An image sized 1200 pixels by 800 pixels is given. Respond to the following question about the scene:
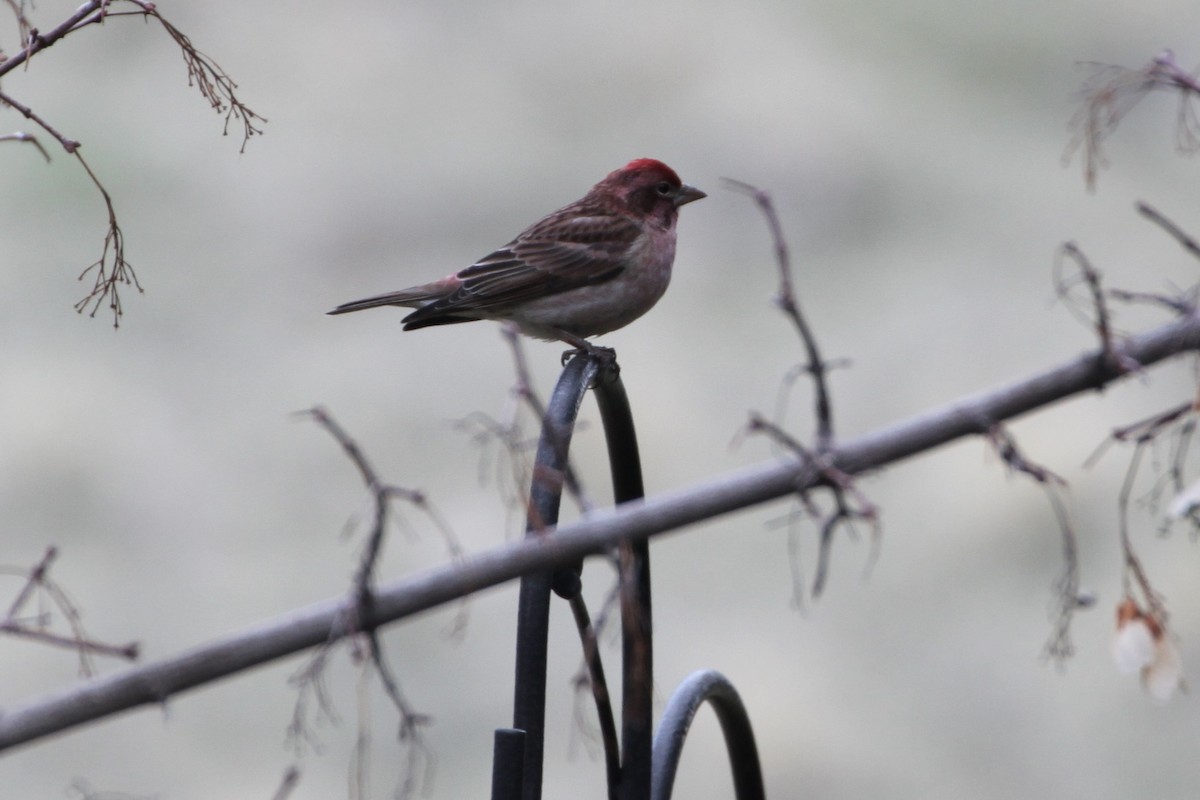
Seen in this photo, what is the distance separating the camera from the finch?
473cm

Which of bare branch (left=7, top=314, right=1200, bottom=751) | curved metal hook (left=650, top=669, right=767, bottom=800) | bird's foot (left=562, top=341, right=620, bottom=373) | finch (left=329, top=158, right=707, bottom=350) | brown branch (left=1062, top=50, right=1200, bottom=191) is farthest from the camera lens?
finch (left=329, top=158, right=707, bottom=350)

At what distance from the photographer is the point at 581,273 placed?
4793 mm

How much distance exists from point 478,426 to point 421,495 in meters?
0.30

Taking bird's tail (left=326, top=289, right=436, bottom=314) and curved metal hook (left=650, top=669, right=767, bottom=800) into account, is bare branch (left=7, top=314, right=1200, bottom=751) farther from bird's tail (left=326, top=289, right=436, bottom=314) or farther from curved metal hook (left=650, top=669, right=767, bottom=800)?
bird's tail (left=326, top=289, right=436, bottom=314)

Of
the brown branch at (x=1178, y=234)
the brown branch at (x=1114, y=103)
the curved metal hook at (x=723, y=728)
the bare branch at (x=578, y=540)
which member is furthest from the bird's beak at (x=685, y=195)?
the bare branch at (x=578, y=540)

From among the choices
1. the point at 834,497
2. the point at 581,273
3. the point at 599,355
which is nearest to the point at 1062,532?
the point at 834,497

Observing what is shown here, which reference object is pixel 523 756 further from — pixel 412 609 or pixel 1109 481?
pixel 1109 481

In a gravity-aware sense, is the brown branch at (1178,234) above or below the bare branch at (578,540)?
Result: above

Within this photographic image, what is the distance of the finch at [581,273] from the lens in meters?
4.73

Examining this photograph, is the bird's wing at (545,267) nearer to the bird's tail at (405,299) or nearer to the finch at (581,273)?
the finch at (581,273)

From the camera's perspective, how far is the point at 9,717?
1.14 m

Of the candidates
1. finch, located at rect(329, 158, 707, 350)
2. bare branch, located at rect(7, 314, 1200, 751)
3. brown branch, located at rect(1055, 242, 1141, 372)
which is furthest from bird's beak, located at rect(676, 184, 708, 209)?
bare branch, located at rect(7, 314, 1200, 751)

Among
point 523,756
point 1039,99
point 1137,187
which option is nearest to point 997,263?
point 1137,187

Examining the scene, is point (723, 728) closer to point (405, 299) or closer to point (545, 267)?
point (545, 267)
